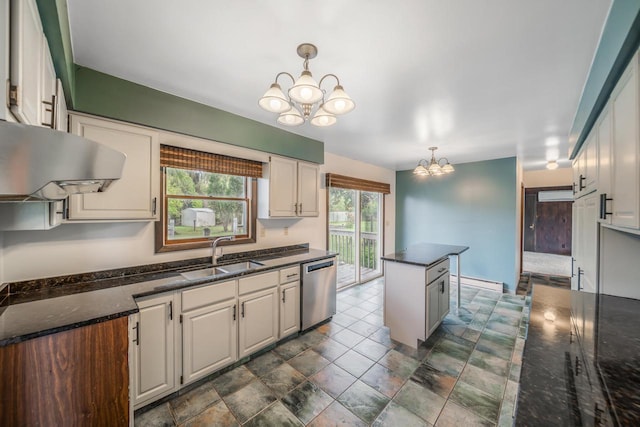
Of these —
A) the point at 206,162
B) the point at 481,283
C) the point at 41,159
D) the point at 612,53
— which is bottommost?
the point at 481,283

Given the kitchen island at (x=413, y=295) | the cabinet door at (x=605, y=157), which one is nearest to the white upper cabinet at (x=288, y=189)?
the kitchen island at (x=413, y=295)

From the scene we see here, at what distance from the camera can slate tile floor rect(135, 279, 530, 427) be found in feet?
5.65

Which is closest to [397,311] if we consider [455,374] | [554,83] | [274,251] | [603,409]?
[455,374]

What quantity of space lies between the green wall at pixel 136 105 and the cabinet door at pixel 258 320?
1589 mm

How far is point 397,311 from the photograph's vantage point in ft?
8.96

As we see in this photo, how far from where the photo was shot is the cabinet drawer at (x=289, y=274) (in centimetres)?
258

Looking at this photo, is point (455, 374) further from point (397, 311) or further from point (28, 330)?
point (28, 330)

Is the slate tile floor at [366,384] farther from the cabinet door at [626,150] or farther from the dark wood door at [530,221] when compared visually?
the dark wood door at [530,221]

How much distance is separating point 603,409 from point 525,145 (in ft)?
12.7

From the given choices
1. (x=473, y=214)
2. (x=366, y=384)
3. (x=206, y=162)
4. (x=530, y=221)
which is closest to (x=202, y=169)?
(x=206, y=162)

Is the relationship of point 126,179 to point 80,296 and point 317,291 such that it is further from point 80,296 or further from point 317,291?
point 317,291

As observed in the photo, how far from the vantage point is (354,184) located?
4.40 m

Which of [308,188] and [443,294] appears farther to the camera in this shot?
[308,188]

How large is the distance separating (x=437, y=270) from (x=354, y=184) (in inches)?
83.2
